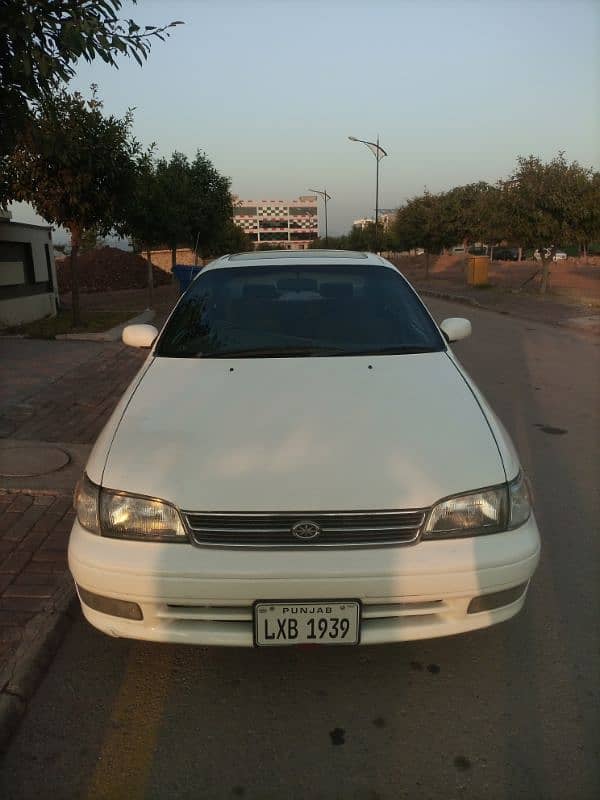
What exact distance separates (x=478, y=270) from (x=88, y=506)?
91.7ft

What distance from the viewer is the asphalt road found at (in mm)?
2123

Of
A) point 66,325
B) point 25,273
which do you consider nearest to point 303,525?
point 66,325

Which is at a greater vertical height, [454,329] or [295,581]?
[454,329]

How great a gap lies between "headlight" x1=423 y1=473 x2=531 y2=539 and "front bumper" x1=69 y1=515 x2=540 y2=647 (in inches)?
1.4

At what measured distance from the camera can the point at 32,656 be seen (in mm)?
2654

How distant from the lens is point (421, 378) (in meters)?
3.06

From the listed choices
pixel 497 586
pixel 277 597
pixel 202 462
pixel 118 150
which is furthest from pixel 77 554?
pixel 118 150

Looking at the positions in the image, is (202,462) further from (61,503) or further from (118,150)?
(118,150)

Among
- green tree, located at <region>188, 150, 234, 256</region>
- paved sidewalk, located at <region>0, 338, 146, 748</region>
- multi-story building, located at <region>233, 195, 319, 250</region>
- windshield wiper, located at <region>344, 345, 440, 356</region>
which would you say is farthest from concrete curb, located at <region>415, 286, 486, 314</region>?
multi-story building, located at <region>233, 195, 319, 250</region>

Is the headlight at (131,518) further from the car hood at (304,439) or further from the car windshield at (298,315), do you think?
the car windshield at (298,315)

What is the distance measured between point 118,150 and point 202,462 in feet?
35.9

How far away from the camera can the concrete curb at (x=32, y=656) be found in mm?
2377

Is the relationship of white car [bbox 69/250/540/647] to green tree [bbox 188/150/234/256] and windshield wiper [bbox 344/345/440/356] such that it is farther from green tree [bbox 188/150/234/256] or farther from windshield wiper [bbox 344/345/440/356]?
green tree [bbox 188/150/234/256]

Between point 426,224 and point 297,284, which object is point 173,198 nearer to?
point 426,224
